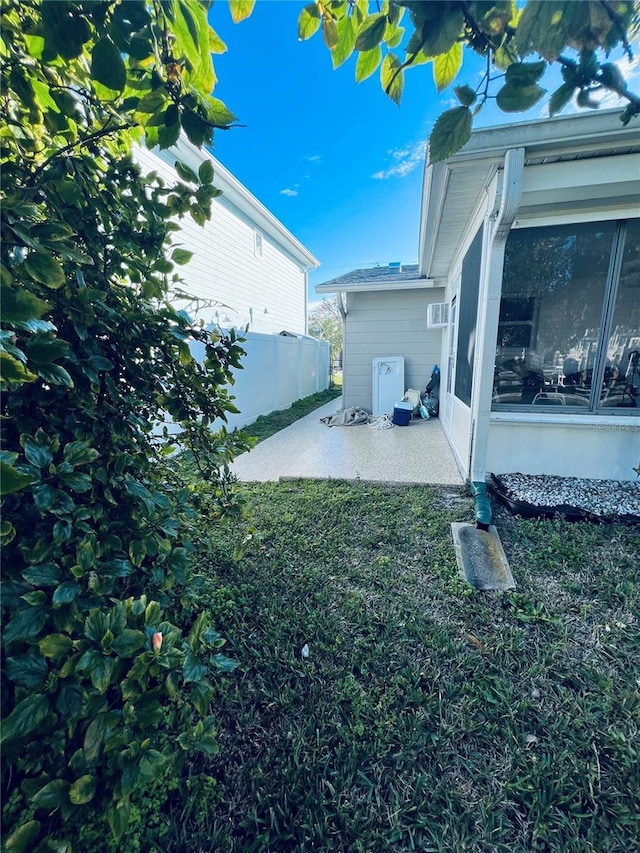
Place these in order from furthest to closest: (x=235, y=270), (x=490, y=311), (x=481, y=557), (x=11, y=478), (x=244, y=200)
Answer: (x=235, y=270), (x=244, y=200), (x=490, y=311), (x=481, y=557), (x=11, y=478)

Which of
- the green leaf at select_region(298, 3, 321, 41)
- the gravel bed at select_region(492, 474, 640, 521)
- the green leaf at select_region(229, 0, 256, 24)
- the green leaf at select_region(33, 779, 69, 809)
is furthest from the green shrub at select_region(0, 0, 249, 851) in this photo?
the gravel bed at select_region(492, 474, 640, 521)

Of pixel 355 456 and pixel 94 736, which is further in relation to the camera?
pixel 355 456

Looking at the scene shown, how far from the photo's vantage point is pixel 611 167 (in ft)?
9.76

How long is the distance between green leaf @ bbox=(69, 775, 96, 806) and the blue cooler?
6.85 m

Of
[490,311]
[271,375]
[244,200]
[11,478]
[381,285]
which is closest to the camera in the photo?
[11,478]

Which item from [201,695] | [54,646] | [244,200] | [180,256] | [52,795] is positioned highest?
[244,200]

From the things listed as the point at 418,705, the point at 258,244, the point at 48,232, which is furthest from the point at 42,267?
the point at 258,244

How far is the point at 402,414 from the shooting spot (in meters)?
7.21

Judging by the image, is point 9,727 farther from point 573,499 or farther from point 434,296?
point 434,296

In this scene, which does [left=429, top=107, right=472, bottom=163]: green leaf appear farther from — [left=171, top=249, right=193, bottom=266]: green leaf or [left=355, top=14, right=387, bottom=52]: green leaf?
[left=171, top=249, right=193, bottom=266]: green leaf

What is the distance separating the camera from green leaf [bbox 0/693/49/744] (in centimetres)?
70

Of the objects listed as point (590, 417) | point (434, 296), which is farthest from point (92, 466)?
point (434, 296)

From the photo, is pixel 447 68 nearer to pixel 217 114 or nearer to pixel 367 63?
pixel 367 63

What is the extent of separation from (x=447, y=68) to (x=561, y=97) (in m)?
0.28
